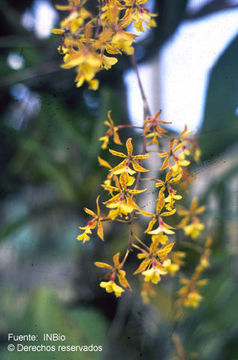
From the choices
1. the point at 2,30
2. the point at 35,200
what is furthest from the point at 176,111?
the point at 2,30


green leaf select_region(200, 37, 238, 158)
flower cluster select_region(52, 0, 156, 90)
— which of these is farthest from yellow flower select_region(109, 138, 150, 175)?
green leaf select_region(200, 37, 238, 158)

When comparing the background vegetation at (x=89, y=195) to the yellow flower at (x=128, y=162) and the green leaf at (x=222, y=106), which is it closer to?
the green leaf at (x=222, y=106)

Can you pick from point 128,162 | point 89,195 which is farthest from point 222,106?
point 89,195

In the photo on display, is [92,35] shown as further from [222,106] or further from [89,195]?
[89,195]

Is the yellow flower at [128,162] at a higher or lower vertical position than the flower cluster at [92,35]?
lower

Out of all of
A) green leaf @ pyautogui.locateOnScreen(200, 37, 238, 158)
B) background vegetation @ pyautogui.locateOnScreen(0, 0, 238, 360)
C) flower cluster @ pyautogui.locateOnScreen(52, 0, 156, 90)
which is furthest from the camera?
background vegetation @ pyautogui.locateOnScreen(0, 0, 238, 360)

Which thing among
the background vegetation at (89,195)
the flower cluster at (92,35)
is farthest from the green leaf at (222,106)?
the flower cluster at (92,35)

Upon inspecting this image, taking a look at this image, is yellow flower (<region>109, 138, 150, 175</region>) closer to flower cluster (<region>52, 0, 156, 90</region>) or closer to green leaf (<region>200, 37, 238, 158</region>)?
flower cluster (<region>52, 0, 156, 90</region>)

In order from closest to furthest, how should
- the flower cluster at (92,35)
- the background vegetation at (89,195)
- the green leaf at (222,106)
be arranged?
the flower cluster at (92,35) < the green leaf at (222,106) < the background vegetation at (89,195)
